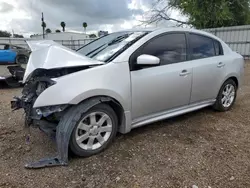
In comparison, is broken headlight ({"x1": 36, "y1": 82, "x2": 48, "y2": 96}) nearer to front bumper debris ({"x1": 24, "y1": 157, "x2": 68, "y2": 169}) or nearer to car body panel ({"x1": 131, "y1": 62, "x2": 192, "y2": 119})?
front bumper debris ({"x1": 24, "y1": 157, "x2": 68, "y2": 169})

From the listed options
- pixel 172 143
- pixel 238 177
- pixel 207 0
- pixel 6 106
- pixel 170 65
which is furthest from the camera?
pixel 207 0

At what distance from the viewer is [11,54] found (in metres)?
13.7

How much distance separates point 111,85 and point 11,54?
12.8m

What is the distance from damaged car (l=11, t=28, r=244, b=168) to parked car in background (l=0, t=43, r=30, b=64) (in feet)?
37.0

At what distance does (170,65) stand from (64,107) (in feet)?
5.50

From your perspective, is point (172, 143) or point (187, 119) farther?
point (187, 119)

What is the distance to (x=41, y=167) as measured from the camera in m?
2.62

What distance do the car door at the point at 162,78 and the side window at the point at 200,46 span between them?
0.19m

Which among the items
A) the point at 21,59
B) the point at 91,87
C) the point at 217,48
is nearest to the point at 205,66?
the point at 217,48

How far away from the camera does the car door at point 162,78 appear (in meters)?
3.11

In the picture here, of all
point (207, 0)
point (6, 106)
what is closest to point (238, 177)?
point (6, 106)

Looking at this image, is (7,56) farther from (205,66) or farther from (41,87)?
(205,66)

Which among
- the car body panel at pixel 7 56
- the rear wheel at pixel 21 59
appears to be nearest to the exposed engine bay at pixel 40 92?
the car body panel at pixel 7 56

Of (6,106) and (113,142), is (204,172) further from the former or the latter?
(6,106)
